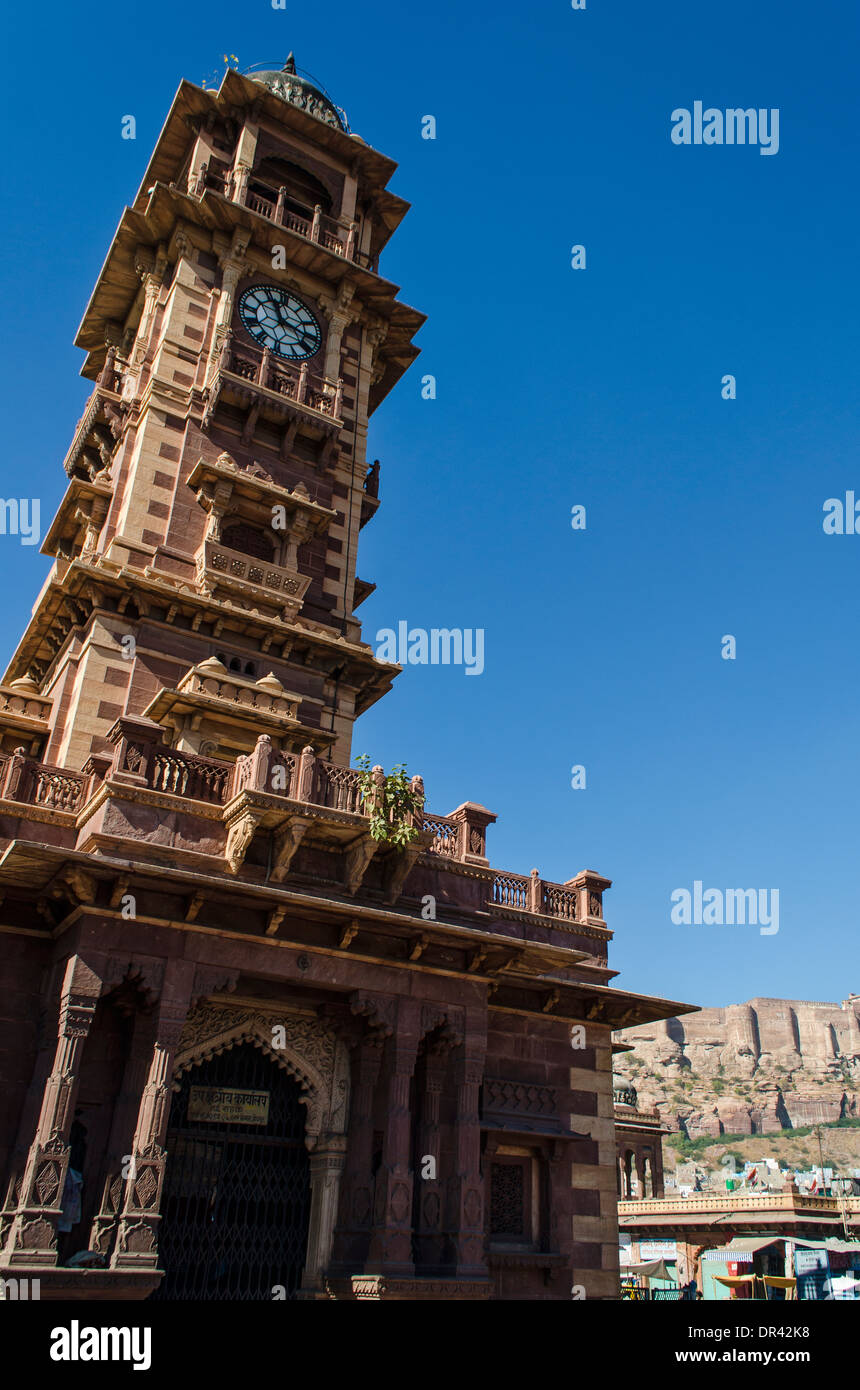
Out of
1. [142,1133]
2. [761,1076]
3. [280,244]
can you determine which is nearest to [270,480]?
[280,244]

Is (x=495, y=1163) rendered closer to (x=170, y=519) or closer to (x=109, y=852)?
(x=109, y=852)

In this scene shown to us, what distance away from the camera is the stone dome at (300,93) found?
32188 mm

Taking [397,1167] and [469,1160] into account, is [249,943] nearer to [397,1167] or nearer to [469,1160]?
[397,1167]

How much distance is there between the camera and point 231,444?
2570cm

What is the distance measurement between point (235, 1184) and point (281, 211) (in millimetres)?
24355

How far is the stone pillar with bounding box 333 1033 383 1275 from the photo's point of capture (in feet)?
53.4

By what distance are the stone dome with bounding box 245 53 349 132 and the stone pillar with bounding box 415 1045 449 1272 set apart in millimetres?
27713

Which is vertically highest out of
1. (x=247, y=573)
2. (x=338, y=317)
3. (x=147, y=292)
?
(x=338, y=317)

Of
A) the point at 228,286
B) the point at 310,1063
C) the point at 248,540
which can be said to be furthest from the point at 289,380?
the point at 310,1063

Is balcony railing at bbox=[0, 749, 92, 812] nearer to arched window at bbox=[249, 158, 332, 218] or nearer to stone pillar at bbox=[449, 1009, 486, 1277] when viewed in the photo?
stone pillar at bbox=[449, 1009, 486, 1277]

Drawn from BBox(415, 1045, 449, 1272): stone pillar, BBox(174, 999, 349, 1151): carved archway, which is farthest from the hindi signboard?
BBox(415, 1045, 449, 1272): stone pillar

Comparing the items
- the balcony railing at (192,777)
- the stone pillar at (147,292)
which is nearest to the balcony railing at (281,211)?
the stone pillar at (147,292)

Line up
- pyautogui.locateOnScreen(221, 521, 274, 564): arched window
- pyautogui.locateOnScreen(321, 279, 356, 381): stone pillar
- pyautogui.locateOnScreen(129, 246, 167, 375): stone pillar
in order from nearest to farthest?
pyautogui.locateOnScreen(221, 521, 274, 564): arched window → pyautogui.locateOnScreen(129, 246, 167, 375): stone pillar → pyautogui.locateOnScreen(321, 279, 356, 381): stone pillar

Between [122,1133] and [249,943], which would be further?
[249,943]
